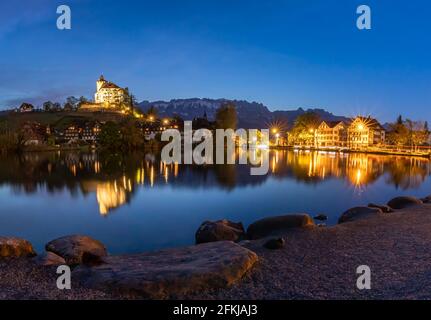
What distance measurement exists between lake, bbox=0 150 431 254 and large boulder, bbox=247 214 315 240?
3.80 metres

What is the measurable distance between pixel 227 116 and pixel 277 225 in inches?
4010

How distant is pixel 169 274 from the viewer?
928 centimetres

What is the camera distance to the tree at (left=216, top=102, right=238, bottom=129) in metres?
116

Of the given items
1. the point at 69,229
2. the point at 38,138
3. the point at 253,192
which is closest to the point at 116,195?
the point at 69,229

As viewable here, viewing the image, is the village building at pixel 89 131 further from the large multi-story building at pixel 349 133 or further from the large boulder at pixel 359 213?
the large boulder at pixel 359 213

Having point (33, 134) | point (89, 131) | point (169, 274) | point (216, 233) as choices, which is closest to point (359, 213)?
point (216, 233)

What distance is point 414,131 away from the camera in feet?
364

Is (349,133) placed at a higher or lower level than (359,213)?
higher

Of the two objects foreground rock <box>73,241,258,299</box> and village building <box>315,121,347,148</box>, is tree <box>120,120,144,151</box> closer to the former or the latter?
village building <box>315,121,347,148</box>

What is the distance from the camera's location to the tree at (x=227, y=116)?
11644cm

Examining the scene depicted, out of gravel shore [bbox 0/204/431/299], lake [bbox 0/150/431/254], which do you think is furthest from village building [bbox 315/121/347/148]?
gravel shore [bbox 0/204/431/299]

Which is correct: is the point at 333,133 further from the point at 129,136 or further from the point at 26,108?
the point at 26,108
